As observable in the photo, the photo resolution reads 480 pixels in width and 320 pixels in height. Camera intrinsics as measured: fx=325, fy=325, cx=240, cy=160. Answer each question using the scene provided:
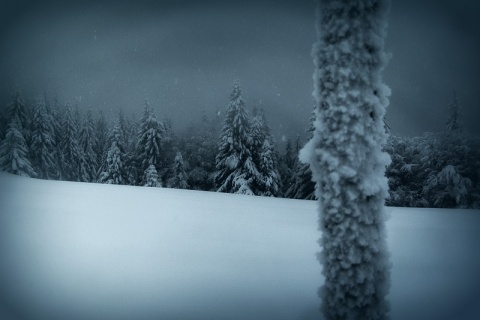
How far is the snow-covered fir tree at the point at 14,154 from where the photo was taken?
22891 millimetres

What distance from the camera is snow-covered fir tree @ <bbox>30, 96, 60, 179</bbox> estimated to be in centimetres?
2664

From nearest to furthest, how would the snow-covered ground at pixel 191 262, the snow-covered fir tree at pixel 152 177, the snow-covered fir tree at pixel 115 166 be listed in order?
the snow-covered ground at pixel 191 262 → the snow-covered fir tree at pixel 152 177 → the snow-covered fir tree at pixel 115 166

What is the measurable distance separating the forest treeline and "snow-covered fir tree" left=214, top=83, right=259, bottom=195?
73 millimetres

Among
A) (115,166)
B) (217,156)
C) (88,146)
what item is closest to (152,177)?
(115,166)

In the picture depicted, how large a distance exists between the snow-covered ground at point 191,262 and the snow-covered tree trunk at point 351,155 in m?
1.06

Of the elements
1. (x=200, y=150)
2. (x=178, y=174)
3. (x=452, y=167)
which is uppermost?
(x=200, y=150)

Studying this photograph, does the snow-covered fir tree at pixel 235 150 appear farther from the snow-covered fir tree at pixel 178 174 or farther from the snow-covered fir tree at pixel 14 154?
the snow-covered fir tree at pixel 14 154

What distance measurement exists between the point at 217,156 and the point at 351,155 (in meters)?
21.2

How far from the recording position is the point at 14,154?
2312cm

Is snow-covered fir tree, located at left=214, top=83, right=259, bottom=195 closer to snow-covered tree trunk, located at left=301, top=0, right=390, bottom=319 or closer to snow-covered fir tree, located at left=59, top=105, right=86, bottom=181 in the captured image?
snow-covered fir tree, located at left=59, top=105, right=86, bottom=181

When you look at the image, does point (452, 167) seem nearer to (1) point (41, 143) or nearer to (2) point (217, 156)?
(2) point (217, 156)

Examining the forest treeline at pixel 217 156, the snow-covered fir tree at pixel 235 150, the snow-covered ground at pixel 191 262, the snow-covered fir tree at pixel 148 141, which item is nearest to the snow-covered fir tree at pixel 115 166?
the forest treeline at pixel 217 156

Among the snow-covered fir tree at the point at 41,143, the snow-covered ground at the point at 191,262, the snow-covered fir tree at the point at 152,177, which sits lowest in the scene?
the snow-covered ground at the point at 191,262

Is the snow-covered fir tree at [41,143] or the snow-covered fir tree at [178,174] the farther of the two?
Result: the snow-covered fir tree at [178,174]
